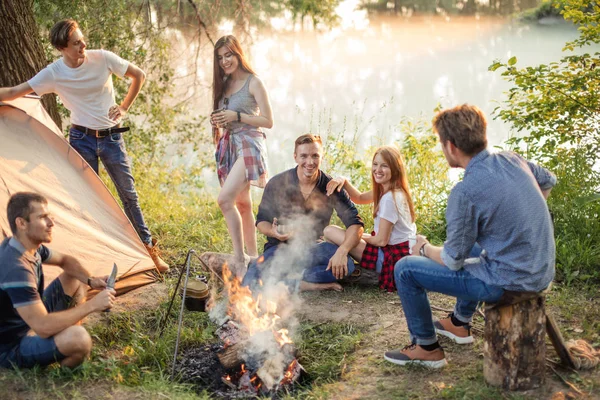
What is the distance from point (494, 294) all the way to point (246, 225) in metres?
2.52

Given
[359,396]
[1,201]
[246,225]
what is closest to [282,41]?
[246,225]

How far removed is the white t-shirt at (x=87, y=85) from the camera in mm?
4672

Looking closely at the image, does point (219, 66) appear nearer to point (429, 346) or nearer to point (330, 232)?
point (330, 232)

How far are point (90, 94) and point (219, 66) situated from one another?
1.04m

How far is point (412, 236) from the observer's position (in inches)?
187

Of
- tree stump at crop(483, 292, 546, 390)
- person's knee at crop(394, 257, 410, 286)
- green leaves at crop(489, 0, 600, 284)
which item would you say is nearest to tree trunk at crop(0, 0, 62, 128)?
person's knee at crop(394, 257, 410, 286)

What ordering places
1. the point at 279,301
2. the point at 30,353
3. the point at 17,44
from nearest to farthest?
the point at 30,353 < the point at 279,301 < the point at 17,44

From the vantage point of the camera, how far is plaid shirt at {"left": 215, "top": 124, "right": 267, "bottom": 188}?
4.86 metres

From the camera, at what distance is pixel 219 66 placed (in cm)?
479

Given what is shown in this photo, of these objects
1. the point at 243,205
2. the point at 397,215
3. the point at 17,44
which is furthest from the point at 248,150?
the point at 17,44

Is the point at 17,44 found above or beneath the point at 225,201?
above

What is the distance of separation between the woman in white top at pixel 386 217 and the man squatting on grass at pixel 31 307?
2.08 metres

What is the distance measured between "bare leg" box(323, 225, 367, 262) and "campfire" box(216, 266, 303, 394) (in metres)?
0.91

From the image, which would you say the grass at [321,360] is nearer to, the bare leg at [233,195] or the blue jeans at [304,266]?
the blue jeans at [304,266]
